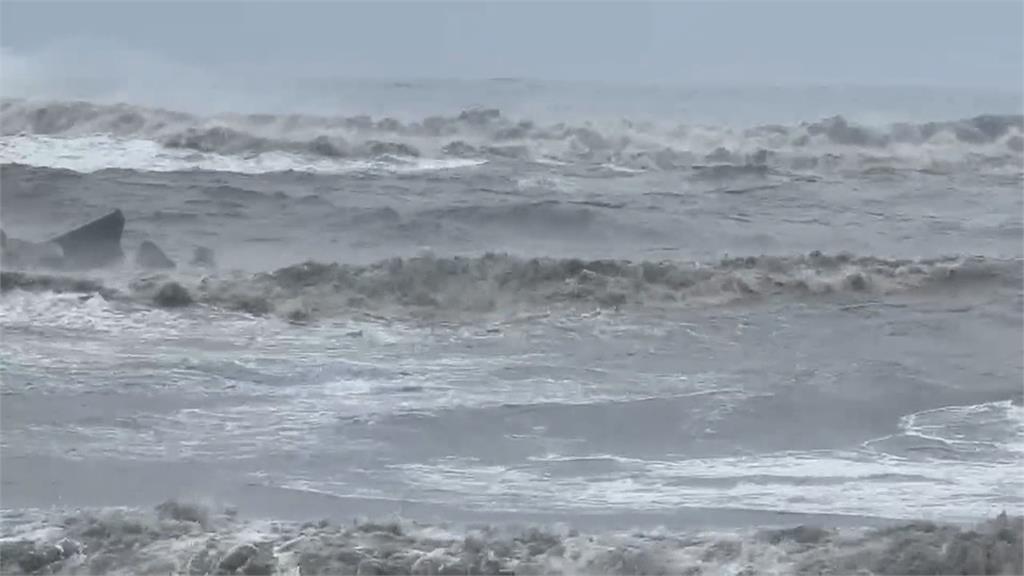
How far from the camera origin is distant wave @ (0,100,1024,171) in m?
26.8

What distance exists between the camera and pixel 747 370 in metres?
10.5

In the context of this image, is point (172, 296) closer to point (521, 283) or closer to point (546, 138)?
point (521, 283)

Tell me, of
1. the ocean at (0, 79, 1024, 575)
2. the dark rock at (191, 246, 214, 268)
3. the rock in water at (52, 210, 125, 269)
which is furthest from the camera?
A: the dark rock at (191, 246, 214, 268)

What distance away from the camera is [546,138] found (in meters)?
29.5

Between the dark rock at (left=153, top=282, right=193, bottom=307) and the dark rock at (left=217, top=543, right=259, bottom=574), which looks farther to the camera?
the dark rock at (left=153, top=282, right=193, bottom=307)

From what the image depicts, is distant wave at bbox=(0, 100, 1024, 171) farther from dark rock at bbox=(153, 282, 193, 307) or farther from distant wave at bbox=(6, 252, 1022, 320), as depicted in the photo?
dark rock at bbox=(153, 282, 193, 307)

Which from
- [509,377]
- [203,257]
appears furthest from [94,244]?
[509,377]

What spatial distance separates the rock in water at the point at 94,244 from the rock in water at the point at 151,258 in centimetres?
20

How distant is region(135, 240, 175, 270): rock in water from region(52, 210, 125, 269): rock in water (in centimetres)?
20

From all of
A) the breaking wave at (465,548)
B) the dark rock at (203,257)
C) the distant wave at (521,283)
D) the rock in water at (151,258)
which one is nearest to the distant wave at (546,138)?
the dark rock at (203,257)

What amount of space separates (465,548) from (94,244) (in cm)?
963

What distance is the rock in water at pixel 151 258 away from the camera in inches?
567

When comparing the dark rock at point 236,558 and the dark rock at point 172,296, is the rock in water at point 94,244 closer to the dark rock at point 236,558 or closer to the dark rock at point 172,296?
the dark rock at point 172,296

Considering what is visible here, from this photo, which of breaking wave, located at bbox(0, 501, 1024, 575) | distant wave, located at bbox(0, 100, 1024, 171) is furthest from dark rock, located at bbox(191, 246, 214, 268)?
distant wave, located at bbox(0, 100, 1024, 171)
